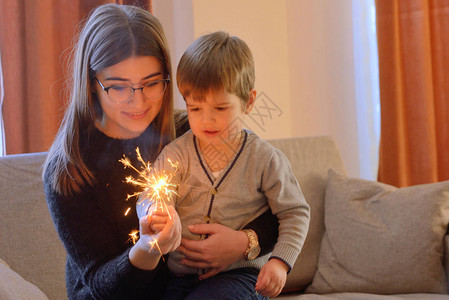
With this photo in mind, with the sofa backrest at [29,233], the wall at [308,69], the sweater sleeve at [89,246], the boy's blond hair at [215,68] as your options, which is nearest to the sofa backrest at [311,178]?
the wall at [308,69]

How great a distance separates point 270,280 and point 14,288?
0.65 metres

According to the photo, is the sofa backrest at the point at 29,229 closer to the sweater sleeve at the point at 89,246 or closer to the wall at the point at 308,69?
the sweater sleeve at the point at 89,246

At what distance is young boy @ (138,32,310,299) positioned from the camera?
4.21 ft

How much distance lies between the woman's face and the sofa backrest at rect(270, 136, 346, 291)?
110 cm

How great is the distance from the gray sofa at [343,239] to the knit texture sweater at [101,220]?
567 millimetres

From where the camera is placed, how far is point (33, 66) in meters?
2.65

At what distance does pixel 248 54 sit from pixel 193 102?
0.19 meters

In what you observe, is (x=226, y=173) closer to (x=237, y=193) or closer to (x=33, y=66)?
(x=237, y=193)

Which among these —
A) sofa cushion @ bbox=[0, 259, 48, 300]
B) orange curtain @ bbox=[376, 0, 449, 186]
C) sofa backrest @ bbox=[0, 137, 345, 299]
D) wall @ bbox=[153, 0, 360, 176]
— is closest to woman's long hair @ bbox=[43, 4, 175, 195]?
sofa cushion @ bbox=[0, 259, 48, 300]

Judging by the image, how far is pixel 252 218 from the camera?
1.38 metres

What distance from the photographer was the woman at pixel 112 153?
131 cm

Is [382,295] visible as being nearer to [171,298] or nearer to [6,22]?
[171,298]

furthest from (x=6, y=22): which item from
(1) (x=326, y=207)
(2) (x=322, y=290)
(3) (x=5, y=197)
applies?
(2) (x=322, y=290)

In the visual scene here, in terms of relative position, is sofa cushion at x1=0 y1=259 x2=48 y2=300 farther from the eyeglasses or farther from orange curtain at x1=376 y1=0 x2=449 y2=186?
orange curtain at x1=376 y1=0 x2=449 y2=186
